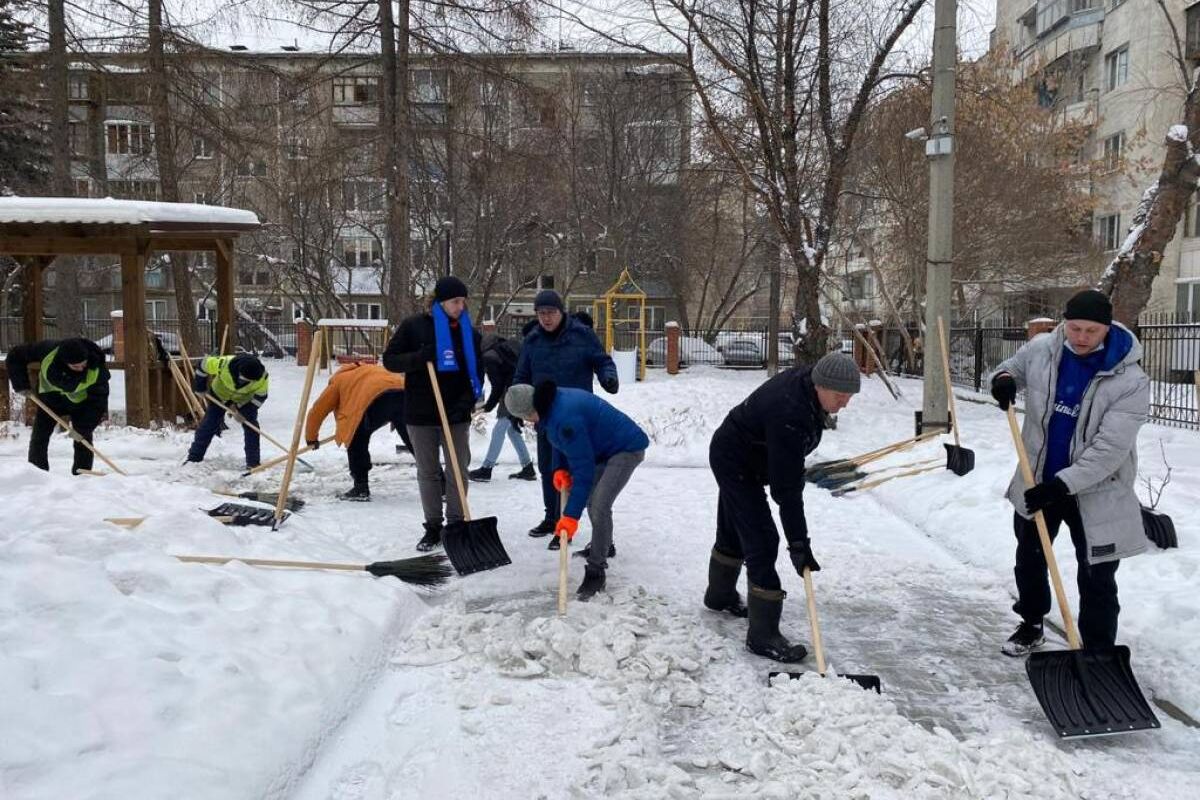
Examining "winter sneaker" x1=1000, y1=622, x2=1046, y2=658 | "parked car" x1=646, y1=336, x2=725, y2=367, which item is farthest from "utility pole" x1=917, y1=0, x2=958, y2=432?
"parked car" x1=646, y1=336, x2=725, y2=367

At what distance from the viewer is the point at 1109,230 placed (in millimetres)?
29250

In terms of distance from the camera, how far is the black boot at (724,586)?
190 inches

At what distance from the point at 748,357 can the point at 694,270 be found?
11.2 meters

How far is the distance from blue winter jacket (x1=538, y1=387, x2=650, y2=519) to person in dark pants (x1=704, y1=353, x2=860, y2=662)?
0.73 m

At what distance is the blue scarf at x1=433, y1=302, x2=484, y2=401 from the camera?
19.7ft

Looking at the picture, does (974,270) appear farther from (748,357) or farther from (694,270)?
(694,270)

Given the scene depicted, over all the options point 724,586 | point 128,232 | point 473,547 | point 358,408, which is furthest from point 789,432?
point 128,232

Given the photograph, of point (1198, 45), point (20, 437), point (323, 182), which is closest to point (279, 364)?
point (323, 182)

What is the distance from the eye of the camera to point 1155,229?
10508mm

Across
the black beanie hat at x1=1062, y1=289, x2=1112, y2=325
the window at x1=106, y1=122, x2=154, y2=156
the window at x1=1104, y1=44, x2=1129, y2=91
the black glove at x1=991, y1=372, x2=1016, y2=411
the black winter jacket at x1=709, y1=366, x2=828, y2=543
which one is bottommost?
the black winter jacket at x1=709, y1=366, x2=828, y2=543

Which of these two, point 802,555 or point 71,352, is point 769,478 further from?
point 71,352

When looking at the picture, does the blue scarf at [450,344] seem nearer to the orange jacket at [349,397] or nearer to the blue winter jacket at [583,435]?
the blue winter jacket at [583,435]

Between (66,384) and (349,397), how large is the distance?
2.45 metres

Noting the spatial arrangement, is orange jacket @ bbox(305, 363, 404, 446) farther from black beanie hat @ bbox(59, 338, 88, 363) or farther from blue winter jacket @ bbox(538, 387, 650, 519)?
blue winter jacket @ bbox(538, 387, 650, 519)
